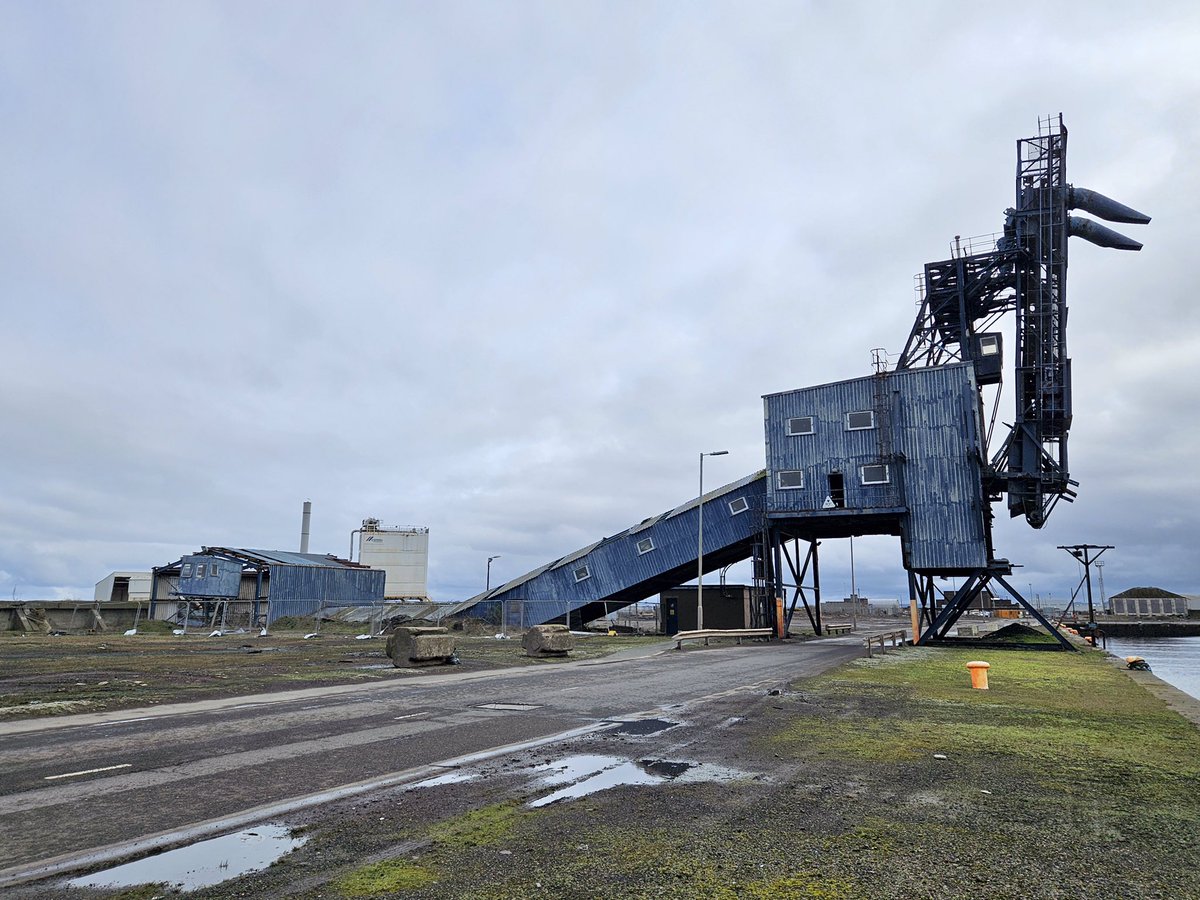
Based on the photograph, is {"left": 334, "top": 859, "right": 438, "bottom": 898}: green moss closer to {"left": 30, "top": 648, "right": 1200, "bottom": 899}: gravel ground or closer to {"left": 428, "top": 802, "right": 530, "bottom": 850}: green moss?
{"left": 30, "top": 648, "right": 1200, "bottom": 899}: gravel ground

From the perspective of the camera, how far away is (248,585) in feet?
198

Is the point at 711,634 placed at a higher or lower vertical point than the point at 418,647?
lower

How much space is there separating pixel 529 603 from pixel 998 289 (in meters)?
32.2

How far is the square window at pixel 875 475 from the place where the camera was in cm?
3794

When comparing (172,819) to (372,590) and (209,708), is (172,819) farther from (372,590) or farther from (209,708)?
(372,590)

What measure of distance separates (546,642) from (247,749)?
17.5 meters

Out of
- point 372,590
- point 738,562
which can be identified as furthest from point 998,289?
point 372,590

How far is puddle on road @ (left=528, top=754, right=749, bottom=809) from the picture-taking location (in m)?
7.43

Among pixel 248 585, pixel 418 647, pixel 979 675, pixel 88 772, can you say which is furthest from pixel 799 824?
pixel 248 585

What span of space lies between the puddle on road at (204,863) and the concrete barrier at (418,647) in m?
15.8

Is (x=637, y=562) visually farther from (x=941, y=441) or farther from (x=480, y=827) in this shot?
(x=480, y=827)

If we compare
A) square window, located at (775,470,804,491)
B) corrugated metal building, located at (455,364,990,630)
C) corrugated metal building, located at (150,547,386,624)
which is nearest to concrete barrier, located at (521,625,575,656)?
corrugated metal building, located at (455,364,990,630)

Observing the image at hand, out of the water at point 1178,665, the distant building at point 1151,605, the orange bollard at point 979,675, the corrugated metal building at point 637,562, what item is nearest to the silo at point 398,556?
the corrugated metal building at point 637,562

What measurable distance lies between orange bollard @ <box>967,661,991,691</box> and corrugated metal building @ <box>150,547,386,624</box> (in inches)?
1824
